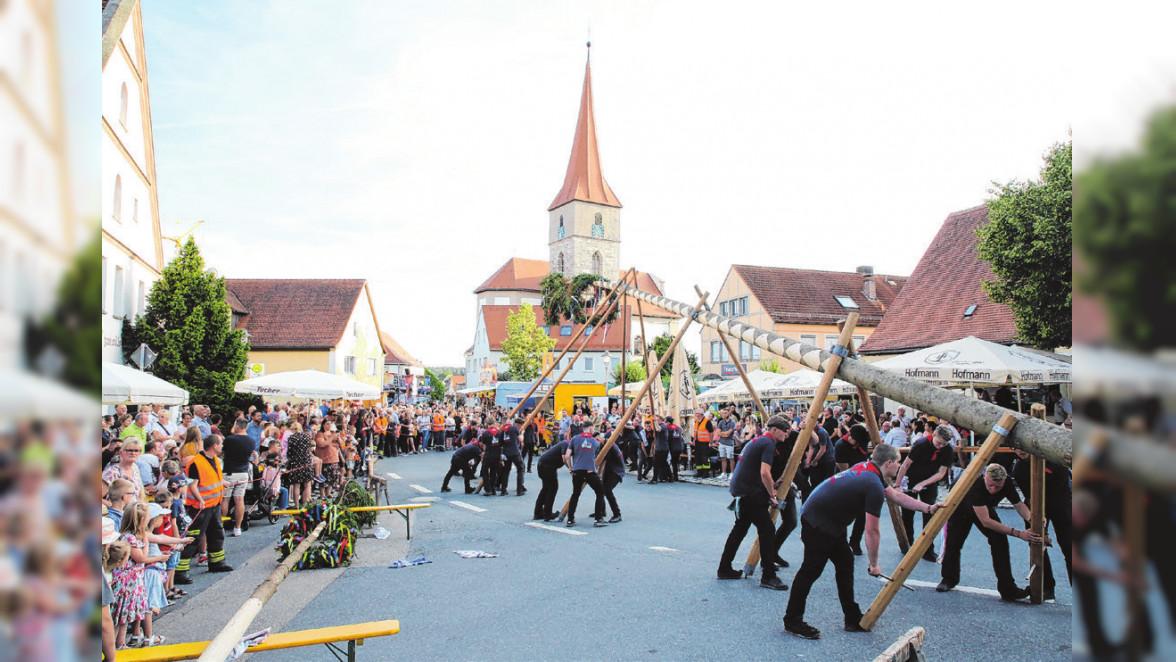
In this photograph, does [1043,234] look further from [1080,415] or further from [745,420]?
[1080,415]

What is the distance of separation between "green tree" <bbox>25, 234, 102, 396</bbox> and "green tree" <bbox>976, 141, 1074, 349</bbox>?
64.5ft

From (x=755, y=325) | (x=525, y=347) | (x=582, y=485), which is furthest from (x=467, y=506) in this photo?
(x=525, y=347)

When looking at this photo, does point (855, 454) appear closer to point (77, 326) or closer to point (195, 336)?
point (77, 326)

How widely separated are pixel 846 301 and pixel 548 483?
39.6 metres

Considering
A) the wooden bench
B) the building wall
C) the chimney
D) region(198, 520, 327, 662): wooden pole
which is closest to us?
region(198, 520, 327, 662): wooden pole

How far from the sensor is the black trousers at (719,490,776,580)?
8.39 m

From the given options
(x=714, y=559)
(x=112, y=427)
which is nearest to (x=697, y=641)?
(x=714, y=559)

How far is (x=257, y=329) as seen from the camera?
149 feet

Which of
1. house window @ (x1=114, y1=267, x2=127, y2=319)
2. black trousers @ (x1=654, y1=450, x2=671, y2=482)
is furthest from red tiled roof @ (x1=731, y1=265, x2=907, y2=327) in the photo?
house window @ (x1=114, y1=267, x2=127, y2=319)

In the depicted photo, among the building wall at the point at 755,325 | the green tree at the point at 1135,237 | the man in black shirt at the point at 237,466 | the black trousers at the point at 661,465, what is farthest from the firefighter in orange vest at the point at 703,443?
the building wall at the point at 755,325

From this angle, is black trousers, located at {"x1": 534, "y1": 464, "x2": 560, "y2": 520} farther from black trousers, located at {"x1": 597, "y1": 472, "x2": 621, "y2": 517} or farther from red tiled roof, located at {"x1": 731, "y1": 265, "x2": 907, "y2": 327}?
red tiled roof, located at {"x1": 731, "y1": 265, "x2": 907, "y2": 327}

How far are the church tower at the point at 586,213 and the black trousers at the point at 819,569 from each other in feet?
277

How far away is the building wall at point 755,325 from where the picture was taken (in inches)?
1804

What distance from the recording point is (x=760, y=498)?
8.45m
